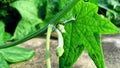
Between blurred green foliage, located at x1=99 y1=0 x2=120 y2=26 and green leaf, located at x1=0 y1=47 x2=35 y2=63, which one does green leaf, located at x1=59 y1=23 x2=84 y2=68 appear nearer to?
green leaf, located at x1=0 y1=47 x2=35 y2=63

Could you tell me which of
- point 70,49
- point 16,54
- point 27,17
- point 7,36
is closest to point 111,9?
point 27,17

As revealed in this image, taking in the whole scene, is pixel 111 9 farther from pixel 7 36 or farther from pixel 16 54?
pixel 16 54

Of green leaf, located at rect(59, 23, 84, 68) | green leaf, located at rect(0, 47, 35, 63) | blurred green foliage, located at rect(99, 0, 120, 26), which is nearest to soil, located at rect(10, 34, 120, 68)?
green leaf, located at rect(0, 47, 35, 63)

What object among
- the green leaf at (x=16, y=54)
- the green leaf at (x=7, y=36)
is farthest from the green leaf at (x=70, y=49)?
the green leaf at (x=7, y=36)

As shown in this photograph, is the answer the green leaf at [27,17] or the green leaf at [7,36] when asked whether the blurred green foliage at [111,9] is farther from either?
the green leaf at [7,36]

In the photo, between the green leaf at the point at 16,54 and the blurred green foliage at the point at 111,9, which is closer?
the green leaf at the point at 16,54

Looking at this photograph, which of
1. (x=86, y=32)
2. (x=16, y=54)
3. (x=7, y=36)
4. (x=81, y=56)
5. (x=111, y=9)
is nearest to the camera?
(x=86, y=32)
